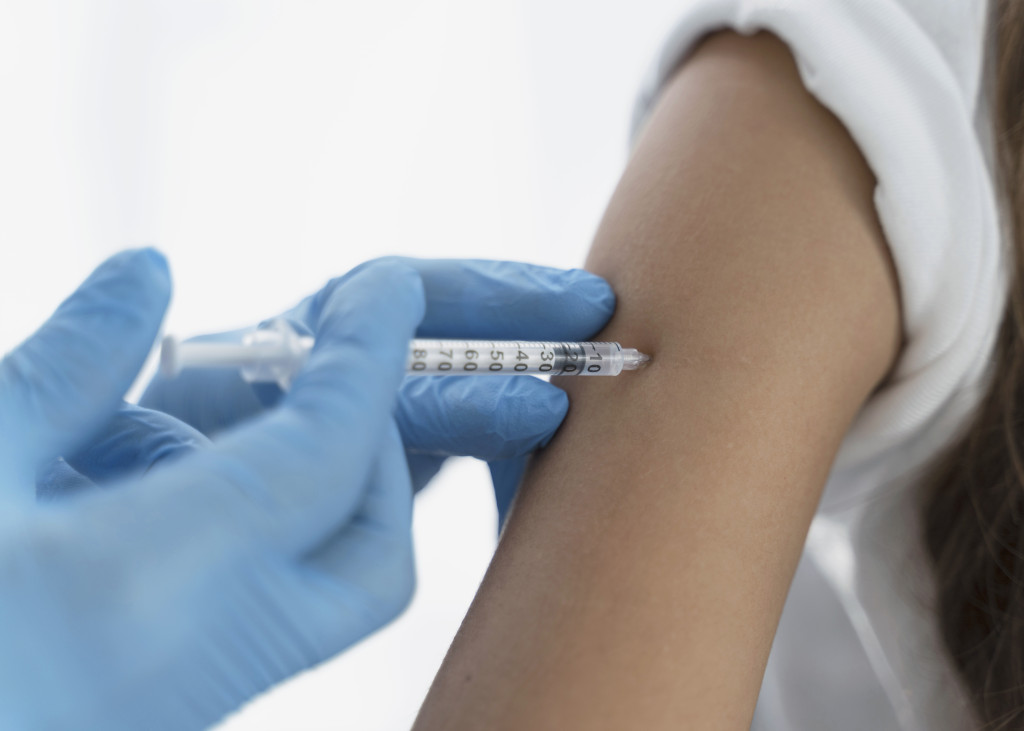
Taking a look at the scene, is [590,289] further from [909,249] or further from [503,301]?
[909,249]

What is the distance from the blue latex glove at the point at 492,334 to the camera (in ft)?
2.94

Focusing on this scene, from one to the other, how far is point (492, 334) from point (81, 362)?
18.6 inches

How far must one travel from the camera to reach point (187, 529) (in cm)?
67

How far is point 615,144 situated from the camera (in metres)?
2.62

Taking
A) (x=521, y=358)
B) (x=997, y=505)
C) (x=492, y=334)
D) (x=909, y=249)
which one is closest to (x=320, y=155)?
(x=492, y=334)

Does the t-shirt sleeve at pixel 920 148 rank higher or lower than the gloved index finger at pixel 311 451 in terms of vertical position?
higher

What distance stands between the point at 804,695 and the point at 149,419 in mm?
1142

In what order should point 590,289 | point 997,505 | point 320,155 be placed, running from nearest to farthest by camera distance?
point 590,289, point 997,505, point 320,155

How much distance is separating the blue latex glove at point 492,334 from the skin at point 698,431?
4cm

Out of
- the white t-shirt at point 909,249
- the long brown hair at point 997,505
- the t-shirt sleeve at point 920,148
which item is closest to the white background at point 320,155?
the white t-shirt at point 909,249

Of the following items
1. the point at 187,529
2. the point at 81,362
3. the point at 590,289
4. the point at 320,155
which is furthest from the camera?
the point at 320,155

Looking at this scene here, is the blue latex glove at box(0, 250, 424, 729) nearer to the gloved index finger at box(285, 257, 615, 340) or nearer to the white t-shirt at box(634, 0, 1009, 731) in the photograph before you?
the gloved index finger at box(285, 257, 615, 340)

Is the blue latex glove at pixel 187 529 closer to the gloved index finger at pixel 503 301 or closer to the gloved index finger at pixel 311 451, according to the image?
the gloved index finger at pixel 311 451

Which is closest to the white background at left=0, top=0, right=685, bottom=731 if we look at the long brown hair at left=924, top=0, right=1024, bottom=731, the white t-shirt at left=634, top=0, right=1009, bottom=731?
the white t-shirt at left=634, top=0, right=1009, bottom=731
